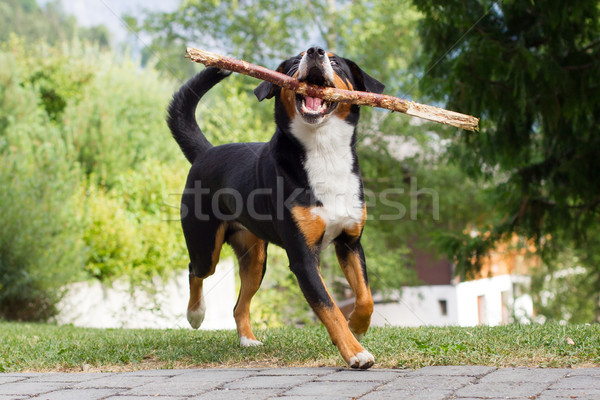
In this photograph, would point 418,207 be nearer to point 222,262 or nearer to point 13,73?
point 222,262

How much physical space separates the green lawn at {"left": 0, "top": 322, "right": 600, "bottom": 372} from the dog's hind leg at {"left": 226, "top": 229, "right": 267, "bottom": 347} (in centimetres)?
28

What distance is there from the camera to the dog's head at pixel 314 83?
382cm

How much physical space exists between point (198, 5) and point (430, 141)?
9226 millimetres

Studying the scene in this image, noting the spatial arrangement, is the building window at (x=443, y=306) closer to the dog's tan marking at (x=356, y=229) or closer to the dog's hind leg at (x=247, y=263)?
the dog's hind leg at (x=247, y=263)

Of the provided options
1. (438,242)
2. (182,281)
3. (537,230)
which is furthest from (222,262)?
(537,230)

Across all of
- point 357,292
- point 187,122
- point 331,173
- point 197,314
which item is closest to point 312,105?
point 331,173

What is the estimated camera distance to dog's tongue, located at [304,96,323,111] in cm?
388

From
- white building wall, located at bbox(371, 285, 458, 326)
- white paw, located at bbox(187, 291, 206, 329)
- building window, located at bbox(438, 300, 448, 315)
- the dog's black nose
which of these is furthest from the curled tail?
building window, located at bbox(438, 300, 448, 315)

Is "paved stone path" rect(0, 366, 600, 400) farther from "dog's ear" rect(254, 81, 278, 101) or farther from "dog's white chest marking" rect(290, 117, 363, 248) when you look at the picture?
"dog's ear" rect(254, 81, 278, 101)

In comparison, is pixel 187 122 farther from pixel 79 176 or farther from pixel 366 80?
pixel 79 176

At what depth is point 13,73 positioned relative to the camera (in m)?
16.1

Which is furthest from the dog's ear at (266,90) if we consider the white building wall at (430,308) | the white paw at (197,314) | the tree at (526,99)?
the white building wall at (430,308)

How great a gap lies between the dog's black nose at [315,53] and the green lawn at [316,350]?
178cm

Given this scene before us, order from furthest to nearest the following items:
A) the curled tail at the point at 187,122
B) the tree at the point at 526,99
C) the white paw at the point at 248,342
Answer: the tree at the point at 526,99, the curled tail at the point at 187,122, the white paw at the point at 248,342
